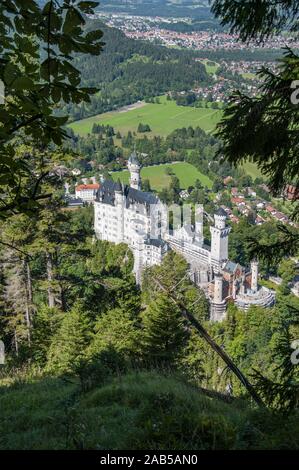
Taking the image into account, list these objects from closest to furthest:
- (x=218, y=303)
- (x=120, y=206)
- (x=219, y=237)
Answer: (x=218, y=303) < (x=219, y=237) < (x=120, y=206)

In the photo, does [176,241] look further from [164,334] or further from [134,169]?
[164,334]

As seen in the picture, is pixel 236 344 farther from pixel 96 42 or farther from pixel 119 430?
pixel 96 42

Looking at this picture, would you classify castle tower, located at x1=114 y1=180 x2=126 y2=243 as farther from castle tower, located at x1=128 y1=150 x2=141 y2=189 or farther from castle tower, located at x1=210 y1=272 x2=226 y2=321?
castle tower, located at x1=210 y1=272 x2=226 y2=321

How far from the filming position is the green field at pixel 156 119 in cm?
10168

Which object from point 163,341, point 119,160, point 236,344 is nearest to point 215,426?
point 163,341

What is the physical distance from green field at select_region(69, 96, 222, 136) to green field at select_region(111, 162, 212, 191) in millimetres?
16600

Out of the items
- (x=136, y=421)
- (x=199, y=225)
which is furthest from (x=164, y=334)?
(x=199, y=225)

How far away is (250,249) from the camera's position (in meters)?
4.45

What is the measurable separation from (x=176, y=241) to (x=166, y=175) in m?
32.3

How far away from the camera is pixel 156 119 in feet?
355

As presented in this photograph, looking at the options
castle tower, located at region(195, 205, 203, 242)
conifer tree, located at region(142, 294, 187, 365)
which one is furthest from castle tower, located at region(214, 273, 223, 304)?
conifer tree, located at region(142, 294, 187, 365)

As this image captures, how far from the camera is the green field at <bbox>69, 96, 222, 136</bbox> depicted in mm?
101675

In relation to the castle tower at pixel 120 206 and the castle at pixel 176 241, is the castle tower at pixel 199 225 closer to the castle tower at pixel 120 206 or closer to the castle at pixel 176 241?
the castle at pixel 176 241
